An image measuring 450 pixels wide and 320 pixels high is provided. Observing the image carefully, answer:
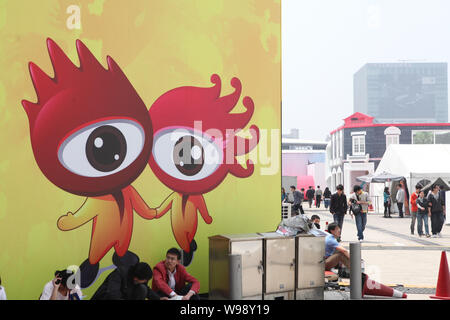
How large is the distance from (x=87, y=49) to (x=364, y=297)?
5.47m

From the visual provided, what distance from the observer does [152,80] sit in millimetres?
7387

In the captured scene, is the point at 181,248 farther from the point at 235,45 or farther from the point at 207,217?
the point at 235,45

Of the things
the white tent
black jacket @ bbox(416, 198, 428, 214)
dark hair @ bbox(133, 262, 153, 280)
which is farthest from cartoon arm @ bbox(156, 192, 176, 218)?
the white tent

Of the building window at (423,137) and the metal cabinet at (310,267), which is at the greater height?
the building window at (423,137)

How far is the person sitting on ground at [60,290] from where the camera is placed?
18.7 feet

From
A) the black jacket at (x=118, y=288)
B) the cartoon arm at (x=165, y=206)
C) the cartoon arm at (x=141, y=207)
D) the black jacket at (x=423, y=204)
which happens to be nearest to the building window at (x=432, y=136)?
the black jacket at (x=423, y=204)

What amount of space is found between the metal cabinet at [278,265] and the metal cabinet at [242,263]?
11 centimetres

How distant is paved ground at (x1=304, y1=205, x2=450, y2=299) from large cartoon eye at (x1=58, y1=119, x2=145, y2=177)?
4.88m

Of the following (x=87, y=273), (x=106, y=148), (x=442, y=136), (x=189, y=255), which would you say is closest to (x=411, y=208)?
(x=189, y=255)

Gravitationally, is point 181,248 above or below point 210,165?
below

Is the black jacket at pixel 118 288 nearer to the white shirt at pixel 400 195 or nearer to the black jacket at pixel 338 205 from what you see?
the black jacket at pixel 338 205

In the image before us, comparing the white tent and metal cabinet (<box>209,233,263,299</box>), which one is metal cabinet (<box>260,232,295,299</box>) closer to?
metal cabinet (<box>209,233,263,299</box>)

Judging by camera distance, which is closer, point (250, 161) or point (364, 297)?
point (364, 297)
